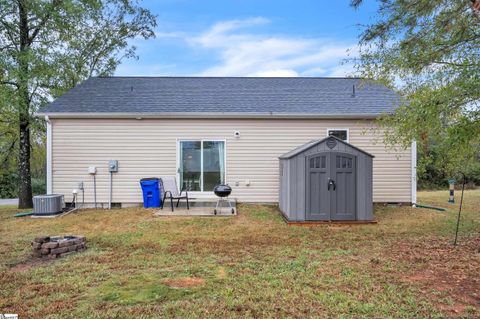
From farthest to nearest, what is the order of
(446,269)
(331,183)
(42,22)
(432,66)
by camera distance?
(42,22) < (331,183) < (432,66) < (446,269)

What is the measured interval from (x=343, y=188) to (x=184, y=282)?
4.41 metres

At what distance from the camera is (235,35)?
15180 mm

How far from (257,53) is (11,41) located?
10.4m

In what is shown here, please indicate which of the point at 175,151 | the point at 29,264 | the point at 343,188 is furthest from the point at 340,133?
the point at 29,264

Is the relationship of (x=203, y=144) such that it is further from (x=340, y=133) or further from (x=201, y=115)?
(x=340, y=133)

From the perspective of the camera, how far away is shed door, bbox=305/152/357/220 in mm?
6777

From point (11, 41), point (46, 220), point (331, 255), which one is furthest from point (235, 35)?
point (331, 255)

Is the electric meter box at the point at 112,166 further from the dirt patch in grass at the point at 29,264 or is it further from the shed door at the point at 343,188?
the shed door at the point at 343,188

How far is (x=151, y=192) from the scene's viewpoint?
8.62m

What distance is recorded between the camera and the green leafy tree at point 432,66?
4.48 m

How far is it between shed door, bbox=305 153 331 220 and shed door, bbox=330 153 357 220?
126 millimetres

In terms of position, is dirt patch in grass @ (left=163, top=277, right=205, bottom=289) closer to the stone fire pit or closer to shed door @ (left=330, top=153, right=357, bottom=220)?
the stone fire pit

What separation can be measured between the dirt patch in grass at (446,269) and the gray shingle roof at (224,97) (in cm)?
466

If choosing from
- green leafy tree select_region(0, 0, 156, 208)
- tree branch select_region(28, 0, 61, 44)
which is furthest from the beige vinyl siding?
tree branch select_region(28, 0, 61, 44)
